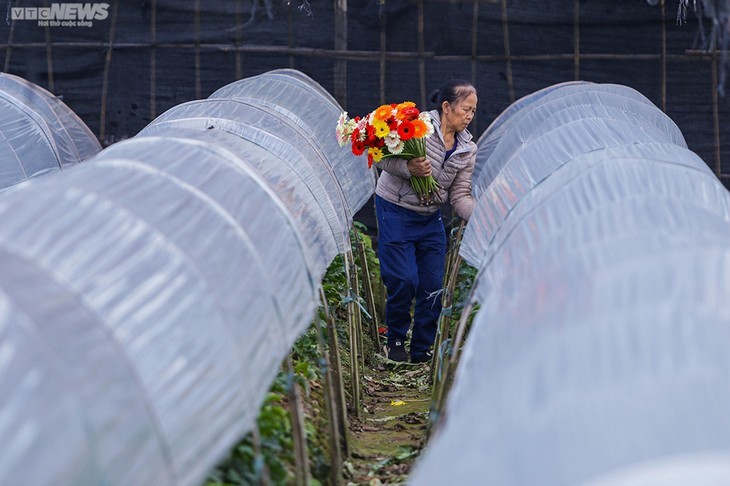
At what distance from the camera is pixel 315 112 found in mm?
9844

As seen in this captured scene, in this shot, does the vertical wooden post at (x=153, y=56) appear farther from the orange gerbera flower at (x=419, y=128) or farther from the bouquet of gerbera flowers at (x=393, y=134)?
the orange gerbera flower at (x=419, y=128)

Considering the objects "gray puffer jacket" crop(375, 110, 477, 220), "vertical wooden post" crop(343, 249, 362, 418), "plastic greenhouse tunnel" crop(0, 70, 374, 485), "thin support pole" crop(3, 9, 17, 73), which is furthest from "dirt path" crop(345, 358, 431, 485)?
"thin support pole" crop(3, 9, 17, 73)

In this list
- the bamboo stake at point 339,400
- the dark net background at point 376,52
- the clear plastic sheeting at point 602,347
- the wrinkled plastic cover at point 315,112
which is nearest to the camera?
the clear plastic sheeting at point 602,347

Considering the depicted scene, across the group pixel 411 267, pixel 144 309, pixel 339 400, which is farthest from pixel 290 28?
pixel 144 309

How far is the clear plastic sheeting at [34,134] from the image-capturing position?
9.56 metres

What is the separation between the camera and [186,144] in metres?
5.44

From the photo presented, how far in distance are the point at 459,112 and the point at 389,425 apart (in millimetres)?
2315

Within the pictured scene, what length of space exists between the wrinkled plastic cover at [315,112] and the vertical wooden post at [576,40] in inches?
86.3

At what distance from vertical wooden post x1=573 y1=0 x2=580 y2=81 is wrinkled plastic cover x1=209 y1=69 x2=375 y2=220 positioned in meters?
2.19

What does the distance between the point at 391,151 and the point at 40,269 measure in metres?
4.59

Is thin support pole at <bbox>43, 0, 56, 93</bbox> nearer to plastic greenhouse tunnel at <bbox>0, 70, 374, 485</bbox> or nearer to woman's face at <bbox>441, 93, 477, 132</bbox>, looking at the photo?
woman's face at <bbox>441, 93, 477, 132</bbox>

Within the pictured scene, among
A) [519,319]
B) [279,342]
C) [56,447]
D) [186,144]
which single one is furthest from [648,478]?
[186,144]

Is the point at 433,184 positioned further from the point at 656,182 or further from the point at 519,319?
the point at 519,319

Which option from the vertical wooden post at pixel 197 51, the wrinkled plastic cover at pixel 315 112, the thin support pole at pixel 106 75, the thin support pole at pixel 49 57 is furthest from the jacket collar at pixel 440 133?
the thin support pole at pixel 49 57
